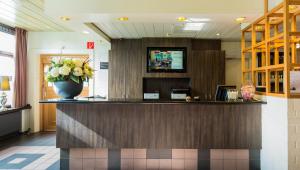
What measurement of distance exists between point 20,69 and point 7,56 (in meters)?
0.47

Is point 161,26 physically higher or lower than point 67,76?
higher

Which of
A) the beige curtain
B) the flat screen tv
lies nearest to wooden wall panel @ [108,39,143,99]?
the flat screen tv

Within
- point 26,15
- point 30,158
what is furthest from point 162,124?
point 26,15

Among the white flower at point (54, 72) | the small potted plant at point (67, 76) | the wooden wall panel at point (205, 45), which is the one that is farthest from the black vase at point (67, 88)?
the wooden wall panel at point (205, 45)

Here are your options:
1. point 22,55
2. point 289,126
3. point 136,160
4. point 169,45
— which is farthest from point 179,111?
point 22,55

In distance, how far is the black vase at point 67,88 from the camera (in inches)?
143

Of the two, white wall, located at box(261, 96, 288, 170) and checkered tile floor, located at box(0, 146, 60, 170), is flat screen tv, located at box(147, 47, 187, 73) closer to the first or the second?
checkered tile floor, located at box(0, 146, 60, 170)

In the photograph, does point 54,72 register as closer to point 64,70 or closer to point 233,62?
point 64,70

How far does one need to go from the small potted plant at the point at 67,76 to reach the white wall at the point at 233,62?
189 inches

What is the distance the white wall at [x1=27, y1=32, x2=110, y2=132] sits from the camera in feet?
23.0

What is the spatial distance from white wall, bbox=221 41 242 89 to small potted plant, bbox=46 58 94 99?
4.79 metres

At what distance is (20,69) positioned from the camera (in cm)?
671

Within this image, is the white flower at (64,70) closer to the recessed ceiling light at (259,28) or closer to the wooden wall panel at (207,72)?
the recessed ceiling light at (259,28)

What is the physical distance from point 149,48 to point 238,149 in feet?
12.6
